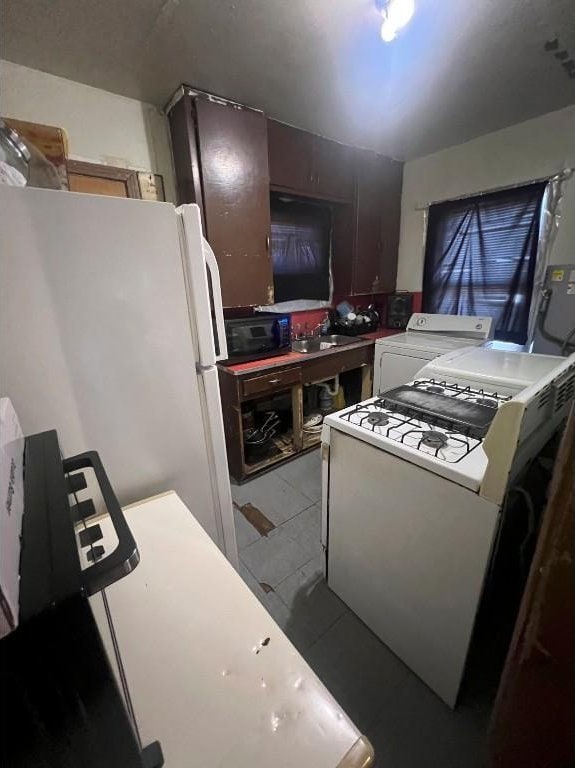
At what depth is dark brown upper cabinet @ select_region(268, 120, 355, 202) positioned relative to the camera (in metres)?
2.18

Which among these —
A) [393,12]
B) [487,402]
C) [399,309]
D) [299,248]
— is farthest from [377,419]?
[399,309]

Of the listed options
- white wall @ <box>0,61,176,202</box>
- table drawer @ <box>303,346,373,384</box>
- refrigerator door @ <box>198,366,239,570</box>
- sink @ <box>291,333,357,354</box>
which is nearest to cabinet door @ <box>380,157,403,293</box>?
sink @ <box>291,333,357,354</box>

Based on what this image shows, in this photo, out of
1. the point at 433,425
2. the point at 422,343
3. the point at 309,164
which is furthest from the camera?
the point at 422,343

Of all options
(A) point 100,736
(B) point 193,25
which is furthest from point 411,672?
(B) point 193,25

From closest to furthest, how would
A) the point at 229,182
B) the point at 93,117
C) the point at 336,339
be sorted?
1. the point at 93,117
2. the point at 229,182
3. the point at 336,339

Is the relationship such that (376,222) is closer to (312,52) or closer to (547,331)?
(312,52)

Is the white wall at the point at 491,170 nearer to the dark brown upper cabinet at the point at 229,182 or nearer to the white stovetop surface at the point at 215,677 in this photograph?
the dark brown upper cabinet at the point at 229,182

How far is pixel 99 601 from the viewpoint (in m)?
0.69

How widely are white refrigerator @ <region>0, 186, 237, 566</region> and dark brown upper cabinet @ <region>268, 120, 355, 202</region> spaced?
1599 millimetres

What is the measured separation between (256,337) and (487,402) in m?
1.47

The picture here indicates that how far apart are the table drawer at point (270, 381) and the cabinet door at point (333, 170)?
4.91 feet

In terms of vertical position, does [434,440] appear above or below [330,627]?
above

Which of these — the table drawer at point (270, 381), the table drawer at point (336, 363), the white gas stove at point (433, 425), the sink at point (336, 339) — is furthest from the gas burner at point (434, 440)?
the sink at point (336, 339)

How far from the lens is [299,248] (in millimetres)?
2756
